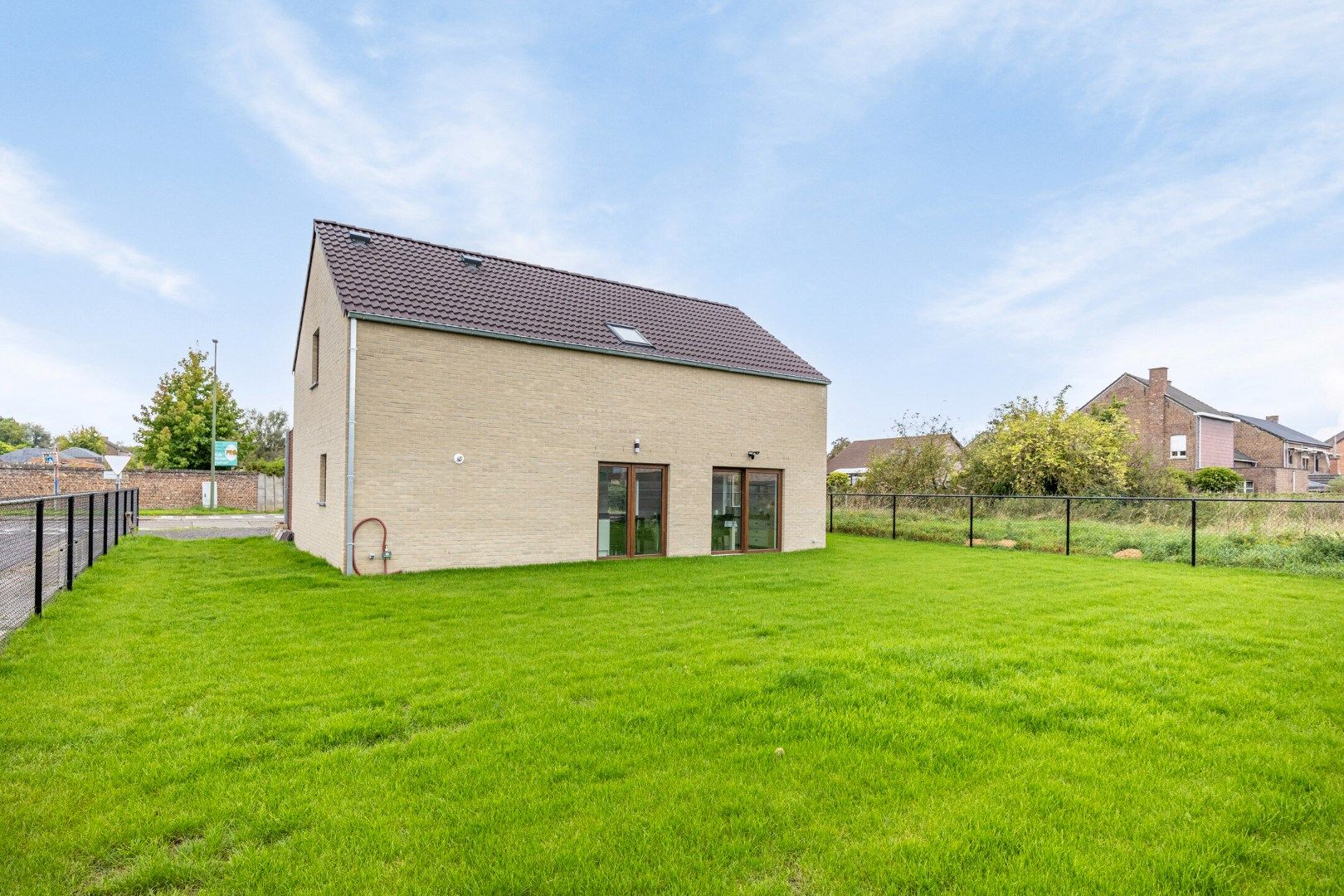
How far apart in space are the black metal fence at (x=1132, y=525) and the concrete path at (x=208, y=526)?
672 inches

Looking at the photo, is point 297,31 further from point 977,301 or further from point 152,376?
point 152,376

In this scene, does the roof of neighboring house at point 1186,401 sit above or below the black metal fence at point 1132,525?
above

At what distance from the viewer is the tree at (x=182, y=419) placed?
→ 32.4 metres

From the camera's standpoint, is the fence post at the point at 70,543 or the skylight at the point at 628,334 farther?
the skylight at the point at 628,334

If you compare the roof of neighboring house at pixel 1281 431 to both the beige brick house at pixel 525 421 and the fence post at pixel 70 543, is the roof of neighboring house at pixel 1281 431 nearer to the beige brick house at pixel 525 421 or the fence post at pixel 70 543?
the beige brick house at pixel 525 421

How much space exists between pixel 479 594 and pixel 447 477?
10.0 feet

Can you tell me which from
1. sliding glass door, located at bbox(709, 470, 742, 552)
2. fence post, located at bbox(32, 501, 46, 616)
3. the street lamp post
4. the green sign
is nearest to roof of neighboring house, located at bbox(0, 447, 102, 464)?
the street lamp post

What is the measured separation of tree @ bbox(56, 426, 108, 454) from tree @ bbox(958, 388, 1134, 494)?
73939 mm

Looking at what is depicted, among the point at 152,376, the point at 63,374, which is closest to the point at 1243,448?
the point at 152,376

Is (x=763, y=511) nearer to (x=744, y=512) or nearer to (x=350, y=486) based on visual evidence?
(x=744, y=512)

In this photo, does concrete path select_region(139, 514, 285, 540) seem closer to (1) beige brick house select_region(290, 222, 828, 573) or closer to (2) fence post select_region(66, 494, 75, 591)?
(1) beige brick house select_region(290, 222, 828, 573)

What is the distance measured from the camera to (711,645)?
555 centimetres

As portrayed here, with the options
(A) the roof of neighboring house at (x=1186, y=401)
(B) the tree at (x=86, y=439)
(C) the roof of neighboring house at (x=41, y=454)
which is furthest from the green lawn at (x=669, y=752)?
(B) the tree at (x=86, y=439)

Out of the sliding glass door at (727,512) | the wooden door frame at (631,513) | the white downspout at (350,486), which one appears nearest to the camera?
the white downspout at (350,486)
